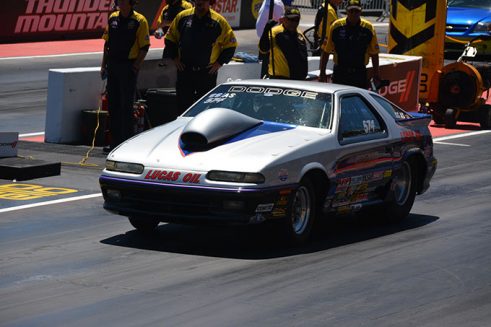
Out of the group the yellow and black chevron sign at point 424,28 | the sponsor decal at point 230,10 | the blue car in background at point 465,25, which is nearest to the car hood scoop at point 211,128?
the yellow and black chevron sign at point 424,28

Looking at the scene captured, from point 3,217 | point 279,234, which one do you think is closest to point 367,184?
point 279,234

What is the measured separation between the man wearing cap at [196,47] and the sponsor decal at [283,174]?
15.4 feet

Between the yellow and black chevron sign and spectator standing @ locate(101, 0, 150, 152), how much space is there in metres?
6.93

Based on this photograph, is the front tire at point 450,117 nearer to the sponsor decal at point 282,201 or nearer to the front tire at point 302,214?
the front tire at point 302,214

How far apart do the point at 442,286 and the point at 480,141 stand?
30.8 feet

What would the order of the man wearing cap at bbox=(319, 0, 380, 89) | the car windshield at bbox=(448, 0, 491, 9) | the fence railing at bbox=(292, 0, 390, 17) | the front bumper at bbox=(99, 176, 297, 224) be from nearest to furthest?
the front bumper at bbox=(99, 176, 297, 224) < the man wearing cap at bbox=(319, 0, 380, 89) < the car windshield at bbox=(448, 0, 491, 9) < the fence railing at bbox=(292, 0, 390, 17)

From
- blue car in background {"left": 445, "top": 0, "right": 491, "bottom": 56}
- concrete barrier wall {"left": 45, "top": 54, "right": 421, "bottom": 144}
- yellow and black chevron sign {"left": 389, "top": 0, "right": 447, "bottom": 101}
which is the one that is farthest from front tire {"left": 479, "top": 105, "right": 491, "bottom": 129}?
blue car in background {"left": 445, "top": 0, "right": 491, "bottom": 56}

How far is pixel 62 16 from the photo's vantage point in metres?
28.9

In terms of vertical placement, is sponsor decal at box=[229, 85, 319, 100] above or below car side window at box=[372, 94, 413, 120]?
above

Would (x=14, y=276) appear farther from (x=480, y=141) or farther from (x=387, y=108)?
(x=480, y=141)

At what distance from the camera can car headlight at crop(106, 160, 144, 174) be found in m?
9.95

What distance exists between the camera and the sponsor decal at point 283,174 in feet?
32.1

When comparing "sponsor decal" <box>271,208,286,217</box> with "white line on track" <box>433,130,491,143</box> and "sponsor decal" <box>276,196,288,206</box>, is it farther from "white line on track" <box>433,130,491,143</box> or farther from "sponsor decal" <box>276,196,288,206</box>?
"white line on track" <box>433,130,491,143</box>

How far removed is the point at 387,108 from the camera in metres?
11.8
